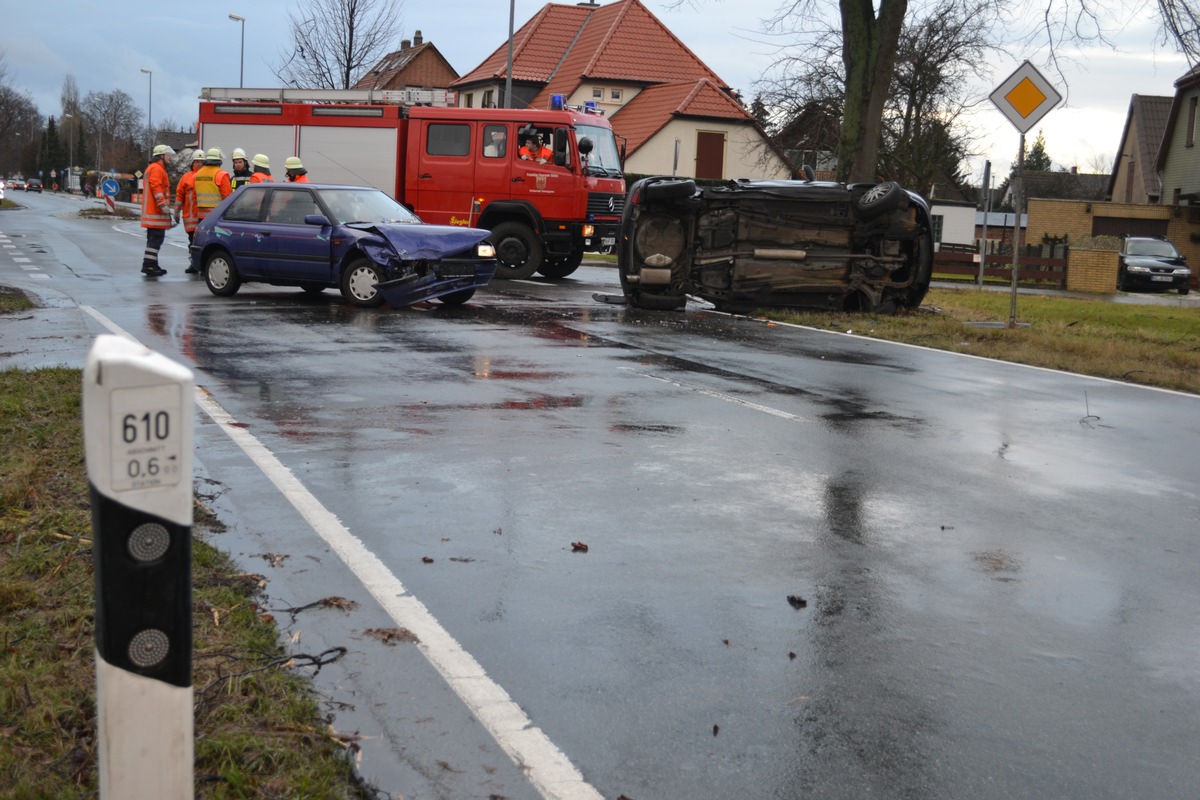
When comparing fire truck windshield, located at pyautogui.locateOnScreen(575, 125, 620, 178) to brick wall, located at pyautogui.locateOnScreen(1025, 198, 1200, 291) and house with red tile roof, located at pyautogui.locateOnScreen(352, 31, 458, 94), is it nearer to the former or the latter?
brick wall, located at pyautogui.locateOnScreen(1025, 198, 1200, 291)

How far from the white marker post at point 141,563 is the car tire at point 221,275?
612 inches

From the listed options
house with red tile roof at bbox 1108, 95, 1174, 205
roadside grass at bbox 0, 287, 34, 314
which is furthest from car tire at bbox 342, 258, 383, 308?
house with red tile roof at bbox 1108, 95, 1174, 205

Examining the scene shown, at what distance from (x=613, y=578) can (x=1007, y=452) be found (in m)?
4.01

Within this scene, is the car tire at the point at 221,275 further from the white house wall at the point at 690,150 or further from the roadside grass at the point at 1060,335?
the white house wall at the point at 690,150

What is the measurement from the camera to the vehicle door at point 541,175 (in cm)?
2291

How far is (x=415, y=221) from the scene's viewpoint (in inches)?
696

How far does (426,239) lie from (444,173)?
7.37 meters

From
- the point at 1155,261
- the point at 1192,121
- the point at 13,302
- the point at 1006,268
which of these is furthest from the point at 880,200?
the point at 1192,121

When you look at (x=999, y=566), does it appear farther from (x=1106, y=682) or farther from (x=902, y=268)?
(x=902, y=268)

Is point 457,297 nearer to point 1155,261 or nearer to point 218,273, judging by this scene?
point 218,273

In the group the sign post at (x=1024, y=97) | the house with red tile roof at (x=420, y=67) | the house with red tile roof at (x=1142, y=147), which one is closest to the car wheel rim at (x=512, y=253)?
the sign post at (x=1024, y=97)

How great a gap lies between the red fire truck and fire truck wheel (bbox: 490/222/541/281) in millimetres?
17

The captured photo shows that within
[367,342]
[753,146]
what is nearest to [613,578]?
[367,342]

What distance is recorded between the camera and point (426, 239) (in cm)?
1647
